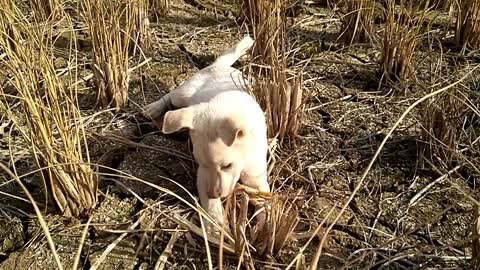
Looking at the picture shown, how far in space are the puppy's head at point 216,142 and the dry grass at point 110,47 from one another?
2.28ft

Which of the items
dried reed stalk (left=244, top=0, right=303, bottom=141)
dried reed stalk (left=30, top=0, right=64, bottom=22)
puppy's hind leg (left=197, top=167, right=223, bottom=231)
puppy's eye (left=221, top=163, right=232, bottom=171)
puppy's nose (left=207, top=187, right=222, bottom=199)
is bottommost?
puppy's hind leg (left=197, top=167, right=223, bottom=231)

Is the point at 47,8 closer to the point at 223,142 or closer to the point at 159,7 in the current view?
the point at 159,7

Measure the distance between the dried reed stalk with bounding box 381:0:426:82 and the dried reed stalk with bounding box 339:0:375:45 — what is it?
232mm

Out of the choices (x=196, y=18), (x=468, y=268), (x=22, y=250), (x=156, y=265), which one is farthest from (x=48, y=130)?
(x=196, y=18)

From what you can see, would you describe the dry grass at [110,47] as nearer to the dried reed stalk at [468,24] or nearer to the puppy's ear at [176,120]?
the puppy's ear at [176,120]

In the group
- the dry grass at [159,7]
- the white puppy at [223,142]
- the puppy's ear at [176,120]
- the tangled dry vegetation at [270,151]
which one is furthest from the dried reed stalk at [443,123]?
the dry grass at [159,7]

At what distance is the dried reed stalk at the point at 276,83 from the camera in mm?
2330

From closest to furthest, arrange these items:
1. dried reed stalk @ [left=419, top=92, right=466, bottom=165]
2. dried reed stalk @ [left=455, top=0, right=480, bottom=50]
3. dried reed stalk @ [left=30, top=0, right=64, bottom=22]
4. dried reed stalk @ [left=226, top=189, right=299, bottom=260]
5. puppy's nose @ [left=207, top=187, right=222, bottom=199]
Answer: dried reed stalk @ [left=226, top=189, right=299, bottom=260] → puppy's nose @ [left=207, top=187, right=222, bottom=199] → dried reed stalk @ [left=419, top=92, right=466, bottom=165] → dried reed stalk @ [left=30, top=0, right=64, bottom=22] → dried reed stalk @ [left=455, top=0, right=480, bottom=50]

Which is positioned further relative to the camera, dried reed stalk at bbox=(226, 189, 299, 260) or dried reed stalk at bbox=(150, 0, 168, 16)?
dried reed stalk at bbox=(150, 0, 168, 16)

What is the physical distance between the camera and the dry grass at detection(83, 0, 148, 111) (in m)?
2.48

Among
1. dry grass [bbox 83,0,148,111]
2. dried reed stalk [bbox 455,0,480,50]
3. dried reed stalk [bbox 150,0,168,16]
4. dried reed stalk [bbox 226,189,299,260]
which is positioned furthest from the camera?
dried reed stalk [bbox 150,0,168,16]

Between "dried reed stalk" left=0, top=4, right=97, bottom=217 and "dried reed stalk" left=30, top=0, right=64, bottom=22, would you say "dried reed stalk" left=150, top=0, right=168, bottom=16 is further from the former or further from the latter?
"dried reed stalk" left=0, top=4, right=97, bottom=217

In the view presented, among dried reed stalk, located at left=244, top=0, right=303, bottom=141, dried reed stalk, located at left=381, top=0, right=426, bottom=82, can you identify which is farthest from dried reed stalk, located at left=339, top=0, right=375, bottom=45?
dried reed stalk, located at left=244, top=0, right=303, bottom=141

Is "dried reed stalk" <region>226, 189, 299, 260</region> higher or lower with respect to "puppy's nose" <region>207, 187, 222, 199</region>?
lower
